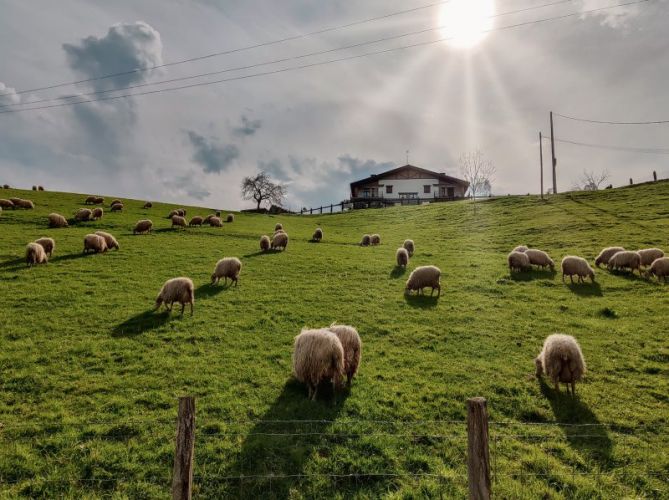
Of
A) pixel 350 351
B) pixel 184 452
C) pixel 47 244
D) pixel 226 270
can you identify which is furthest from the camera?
pixel 47 244

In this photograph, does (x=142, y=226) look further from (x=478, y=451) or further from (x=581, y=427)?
(x=478, y=451)

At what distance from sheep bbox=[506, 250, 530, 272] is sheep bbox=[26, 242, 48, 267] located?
28307mm

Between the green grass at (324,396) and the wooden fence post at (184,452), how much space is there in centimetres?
170

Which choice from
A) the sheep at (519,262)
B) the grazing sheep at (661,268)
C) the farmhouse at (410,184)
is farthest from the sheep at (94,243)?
the farmhouse at (410,184)

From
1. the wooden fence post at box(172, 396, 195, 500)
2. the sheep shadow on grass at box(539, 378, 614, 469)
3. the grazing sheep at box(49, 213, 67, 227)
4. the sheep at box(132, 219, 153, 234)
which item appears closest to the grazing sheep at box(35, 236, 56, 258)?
the sheep at box(132, 219, 153, 234)

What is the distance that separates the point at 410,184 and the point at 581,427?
74.1m

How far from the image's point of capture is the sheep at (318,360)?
8.62 meters

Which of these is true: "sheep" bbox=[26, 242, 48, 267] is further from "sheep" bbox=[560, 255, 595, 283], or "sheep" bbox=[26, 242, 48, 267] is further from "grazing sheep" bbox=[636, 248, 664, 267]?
"grazing sheep" bbox=[636, 248, 664, 267]

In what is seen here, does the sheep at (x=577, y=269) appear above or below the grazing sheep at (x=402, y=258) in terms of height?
below

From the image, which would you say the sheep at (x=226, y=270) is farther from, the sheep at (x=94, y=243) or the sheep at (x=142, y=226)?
the sheep at (x=142, y=226)

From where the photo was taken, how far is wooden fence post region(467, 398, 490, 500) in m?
4.29

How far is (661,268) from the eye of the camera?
19328 millimetres

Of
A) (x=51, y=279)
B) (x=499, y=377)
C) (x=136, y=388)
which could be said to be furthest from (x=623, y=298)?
(x=51, y=279)

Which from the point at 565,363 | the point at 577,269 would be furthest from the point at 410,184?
the point at 565,363
